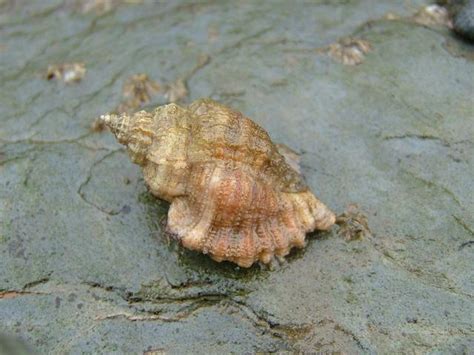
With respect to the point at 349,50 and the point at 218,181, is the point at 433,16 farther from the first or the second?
the point at 218,181

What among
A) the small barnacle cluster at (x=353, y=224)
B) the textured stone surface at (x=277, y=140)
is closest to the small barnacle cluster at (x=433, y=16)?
the textured stone surface at (x=277, y=140)

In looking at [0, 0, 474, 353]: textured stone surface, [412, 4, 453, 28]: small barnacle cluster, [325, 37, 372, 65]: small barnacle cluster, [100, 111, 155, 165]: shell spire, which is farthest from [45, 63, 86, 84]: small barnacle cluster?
[412, 4, 453, 28]: small barnacle cluster

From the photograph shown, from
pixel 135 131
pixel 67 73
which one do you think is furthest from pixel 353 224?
pixel 67 73

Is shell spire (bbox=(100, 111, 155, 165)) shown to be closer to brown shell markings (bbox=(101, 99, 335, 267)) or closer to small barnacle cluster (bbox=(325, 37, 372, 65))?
brown shell markings (bbox=(101, 99, 335, 267))

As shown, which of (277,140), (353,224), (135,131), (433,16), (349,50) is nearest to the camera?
(135,131)

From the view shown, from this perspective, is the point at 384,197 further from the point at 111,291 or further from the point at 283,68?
the point at 111,291
